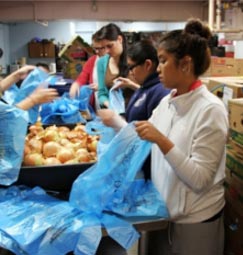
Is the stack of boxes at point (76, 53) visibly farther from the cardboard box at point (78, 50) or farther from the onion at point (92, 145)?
the onion at point (92, 145)

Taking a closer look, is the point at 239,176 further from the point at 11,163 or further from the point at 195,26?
the point at 11,163

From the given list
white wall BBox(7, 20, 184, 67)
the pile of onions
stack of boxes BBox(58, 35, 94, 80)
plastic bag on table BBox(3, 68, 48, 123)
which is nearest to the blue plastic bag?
plastic bag on table BBox(3, 68, 48, 123)

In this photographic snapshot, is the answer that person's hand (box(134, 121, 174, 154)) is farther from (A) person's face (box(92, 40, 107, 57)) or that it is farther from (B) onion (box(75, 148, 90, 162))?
(A) person's face (box(92, 40, 107, 57))

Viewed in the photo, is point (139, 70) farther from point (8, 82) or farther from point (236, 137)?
point (8, 82)

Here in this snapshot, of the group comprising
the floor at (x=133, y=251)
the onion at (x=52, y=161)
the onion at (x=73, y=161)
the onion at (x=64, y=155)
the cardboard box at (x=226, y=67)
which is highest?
the cardboard box at (x=226, y=67)

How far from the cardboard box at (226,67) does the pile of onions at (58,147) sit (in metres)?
1.80

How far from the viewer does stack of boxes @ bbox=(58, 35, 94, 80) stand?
408 cm

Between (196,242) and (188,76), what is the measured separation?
24.4 inches

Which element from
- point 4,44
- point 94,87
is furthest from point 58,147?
point 4,44

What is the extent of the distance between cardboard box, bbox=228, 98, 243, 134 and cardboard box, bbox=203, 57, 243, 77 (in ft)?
5.25

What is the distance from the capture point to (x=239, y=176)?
5.13 ft

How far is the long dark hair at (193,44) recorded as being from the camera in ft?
3.90

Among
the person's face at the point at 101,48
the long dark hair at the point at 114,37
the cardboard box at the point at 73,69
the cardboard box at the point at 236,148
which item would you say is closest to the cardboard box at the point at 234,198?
the cardboard box at the point at 236,148

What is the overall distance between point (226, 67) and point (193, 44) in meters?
2.22
